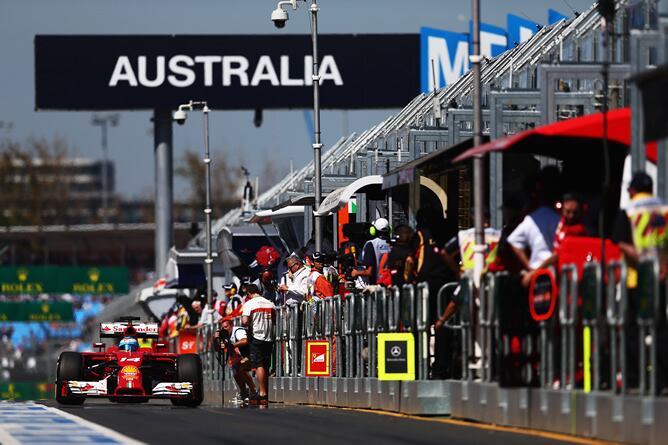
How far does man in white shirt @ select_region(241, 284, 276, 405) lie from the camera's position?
2850 centimetres

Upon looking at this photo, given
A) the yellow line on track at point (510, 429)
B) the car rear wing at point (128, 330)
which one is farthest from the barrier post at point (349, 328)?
the car rear wing at point (128, 330)

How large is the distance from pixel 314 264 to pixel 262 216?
10.3 metres

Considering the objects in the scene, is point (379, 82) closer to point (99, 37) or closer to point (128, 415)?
point (99, 37)

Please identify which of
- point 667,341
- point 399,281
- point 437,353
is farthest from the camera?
point 399,281

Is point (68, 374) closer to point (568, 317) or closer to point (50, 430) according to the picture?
point (50, 430)

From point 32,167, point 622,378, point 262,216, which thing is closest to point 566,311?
point 622,378

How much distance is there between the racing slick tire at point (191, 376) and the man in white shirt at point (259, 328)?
2.53 ft

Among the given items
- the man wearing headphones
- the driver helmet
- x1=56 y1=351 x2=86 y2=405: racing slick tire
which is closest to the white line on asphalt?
the man wearing headphones

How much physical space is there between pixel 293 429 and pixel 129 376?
11.7 metres

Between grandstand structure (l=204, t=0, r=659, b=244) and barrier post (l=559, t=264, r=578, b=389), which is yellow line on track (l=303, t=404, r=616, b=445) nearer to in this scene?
barrier post (l=559, t=264, r=578, b=389)

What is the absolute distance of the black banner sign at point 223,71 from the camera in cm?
7006

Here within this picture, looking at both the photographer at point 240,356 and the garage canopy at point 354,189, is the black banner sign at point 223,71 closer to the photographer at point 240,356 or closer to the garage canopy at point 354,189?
the photographer at point 240,356

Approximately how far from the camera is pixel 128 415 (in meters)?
21.1

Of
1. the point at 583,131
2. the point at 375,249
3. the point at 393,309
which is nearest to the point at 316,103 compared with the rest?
the point at 375,249
